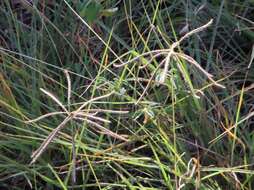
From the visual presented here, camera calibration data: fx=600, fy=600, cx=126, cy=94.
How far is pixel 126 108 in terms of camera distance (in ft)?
4.18

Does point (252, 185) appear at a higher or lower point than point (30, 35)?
lower

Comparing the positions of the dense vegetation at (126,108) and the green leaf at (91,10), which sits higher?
the green leaf at (91,10)

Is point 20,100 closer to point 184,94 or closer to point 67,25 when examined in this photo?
point 67,25

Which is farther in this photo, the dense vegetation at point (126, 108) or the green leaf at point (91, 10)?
the green leaf at point (91, 10)

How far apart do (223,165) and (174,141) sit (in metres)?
0.13

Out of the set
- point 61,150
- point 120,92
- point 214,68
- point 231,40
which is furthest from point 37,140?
point 231,40

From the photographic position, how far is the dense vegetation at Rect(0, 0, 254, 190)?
1133 millimetres

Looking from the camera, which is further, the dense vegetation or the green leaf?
the green leaf

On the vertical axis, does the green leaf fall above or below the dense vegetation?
above

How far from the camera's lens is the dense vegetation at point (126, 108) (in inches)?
44.6

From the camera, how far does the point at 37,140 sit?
47.8 inches

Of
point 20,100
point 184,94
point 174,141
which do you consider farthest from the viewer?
point 20,100

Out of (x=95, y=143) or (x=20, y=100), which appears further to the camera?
(x=20, y=100)

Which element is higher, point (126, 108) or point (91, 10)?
point (91, 10)
